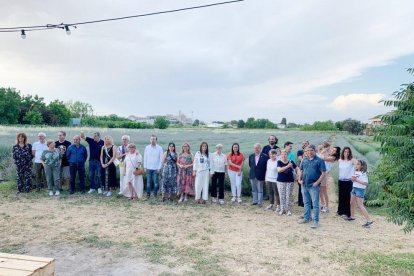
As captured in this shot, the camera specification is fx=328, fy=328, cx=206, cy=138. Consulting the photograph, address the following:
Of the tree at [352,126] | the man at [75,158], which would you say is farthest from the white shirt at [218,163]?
the tree at [352,126]

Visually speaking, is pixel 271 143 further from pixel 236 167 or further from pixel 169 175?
pixel 169 175

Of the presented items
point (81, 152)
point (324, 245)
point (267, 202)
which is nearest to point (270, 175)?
point (267, 202)

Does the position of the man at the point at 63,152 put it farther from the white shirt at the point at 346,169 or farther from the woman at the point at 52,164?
the white shirt at the point at 346,169

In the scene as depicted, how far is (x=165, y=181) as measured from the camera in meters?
9.41

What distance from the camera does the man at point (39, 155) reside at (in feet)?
33.1

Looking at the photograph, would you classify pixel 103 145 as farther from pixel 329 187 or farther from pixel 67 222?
pixel 329 187

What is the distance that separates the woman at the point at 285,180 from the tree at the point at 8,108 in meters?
47.1

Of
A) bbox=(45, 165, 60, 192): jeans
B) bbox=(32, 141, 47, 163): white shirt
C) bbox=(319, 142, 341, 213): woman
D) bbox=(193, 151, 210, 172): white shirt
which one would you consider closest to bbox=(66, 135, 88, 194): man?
bbox=(45, 165, 60, 192): jeans

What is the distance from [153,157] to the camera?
9.62 metres

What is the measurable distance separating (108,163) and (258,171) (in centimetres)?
449

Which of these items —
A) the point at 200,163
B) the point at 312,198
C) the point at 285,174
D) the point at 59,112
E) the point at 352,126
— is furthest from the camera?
the point at 352,126

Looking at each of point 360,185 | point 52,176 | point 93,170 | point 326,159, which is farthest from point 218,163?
point 52,176

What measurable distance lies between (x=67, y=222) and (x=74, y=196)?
278 centimetres

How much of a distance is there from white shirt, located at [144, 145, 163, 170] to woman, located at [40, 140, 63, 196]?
105 inches
